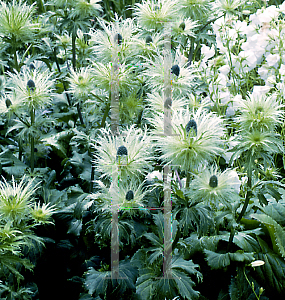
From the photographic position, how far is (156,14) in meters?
1.49

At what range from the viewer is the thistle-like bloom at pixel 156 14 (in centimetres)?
149

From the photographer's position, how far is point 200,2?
5.42 feet

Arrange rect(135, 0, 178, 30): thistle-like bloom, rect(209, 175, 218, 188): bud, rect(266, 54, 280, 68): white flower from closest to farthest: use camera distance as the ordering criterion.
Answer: rect(209, 175, 218, 188): bud < rect(135, 0, 178, 30): thistle-like bloom < rect(266, 54, 280, 68): white flower

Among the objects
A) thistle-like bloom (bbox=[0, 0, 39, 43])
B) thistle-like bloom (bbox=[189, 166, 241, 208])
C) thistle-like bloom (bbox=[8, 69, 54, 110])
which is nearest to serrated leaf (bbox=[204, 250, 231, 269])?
thistle-like bloom (bbox=[189, 166, 241, 208])

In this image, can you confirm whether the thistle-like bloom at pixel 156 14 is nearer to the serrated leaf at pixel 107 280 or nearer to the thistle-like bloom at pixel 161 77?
the thistle-like bloom at pixel 161 77

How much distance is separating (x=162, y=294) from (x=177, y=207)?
0.30 metres

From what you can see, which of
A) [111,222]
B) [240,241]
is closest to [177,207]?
[111,222]

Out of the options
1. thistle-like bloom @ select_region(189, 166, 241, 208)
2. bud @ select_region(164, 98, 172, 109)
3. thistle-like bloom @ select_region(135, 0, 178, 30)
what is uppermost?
thistle-like bloom @ select_region(135, 0, 178, 30)

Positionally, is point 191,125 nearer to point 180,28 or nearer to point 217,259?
point 217,259

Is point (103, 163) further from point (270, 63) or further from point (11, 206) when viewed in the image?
point (270, 63)

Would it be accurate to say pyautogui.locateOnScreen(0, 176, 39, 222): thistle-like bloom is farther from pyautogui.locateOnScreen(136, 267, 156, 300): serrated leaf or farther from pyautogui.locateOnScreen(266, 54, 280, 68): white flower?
pyautogui.locateOnScreen(266, 54, 280, 68): white flower

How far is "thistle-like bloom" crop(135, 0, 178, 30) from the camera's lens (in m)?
1.49

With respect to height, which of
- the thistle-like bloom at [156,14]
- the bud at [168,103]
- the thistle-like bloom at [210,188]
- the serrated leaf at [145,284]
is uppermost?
the thistle-like bloom at [156,14]

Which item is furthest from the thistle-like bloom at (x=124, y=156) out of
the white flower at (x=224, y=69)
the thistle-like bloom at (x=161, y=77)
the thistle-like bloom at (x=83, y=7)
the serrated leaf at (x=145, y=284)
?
the white flower at (x=224, y=69)
